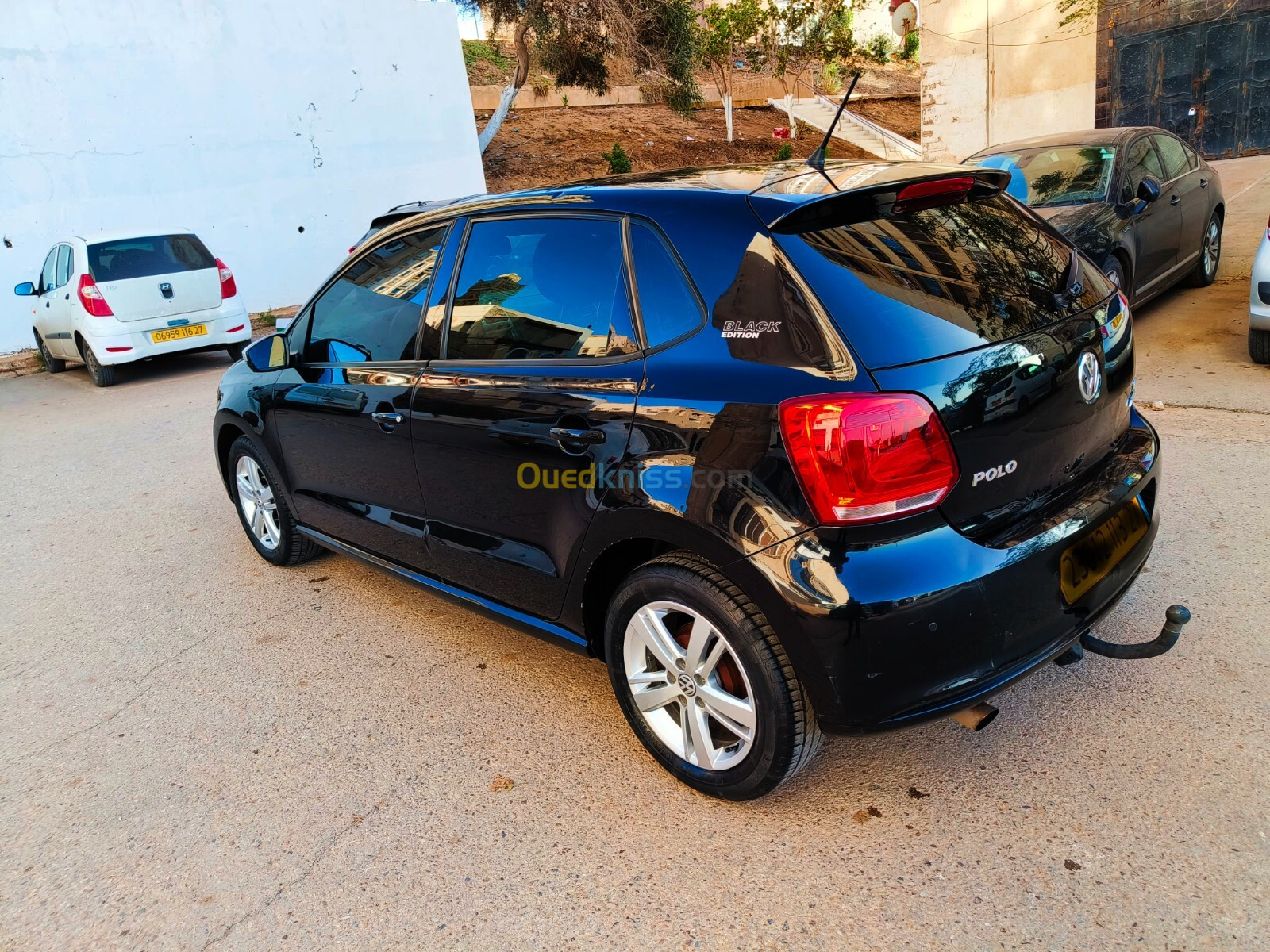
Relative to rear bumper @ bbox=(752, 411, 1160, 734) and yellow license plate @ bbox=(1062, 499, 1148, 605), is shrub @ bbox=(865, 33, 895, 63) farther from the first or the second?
rear bumper @ bbox=(752, 411, 1160, 734)

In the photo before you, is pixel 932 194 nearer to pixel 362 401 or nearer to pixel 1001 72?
pixel 362 401

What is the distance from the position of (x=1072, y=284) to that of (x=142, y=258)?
35.1 feet

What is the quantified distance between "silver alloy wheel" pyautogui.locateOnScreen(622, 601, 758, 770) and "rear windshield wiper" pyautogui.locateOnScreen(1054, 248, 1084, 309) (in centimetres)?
138

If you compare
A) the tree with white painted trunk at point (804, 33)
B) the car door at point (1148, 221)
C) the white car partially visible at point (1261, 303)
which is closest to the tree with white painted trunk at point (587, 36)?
the tree with white painted trunk at point (804, 33)

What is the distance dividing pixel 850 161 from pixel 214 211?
1437 cm

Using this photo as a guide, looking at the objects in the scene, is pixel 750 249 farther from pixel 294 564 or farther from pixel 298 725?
pixel 294 564

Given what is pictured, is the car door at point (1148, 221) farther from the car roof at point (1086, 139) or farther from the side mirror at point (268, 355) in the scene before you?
the side mirror at point (268, 355)

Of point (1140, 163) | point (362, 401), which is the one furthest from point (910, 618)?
point (1140, 163)

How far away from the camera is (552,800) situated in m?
2.74

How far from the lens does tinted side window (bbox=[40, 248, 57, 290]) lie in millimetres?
11508

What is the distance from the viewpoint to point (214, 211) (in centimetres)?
1484

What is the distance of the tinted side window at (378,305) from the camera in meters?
3.43

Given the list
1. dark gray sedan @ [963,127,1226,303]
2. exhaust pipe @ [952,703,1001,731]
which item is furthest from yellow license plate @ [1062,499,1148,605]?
dark gray sedan @ [963,127,1226,303]

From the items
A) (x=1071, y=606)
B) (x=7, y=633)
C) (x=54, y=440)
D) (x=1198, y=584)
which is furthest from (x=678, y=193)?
(x=54, y=440)
